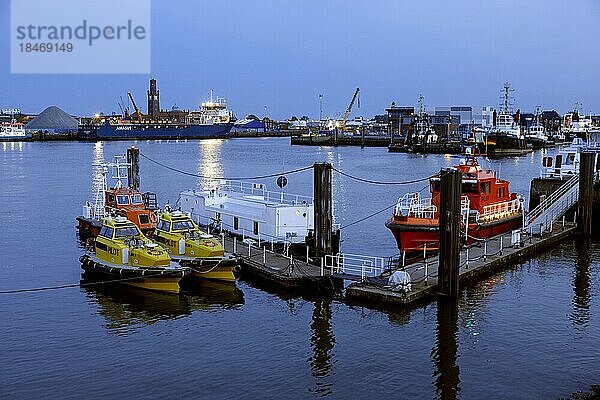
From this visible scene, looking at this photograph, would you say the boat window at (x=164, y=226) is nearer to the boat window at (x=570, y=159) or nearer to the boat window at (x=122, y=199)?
the boat window at (x=122, y=199)

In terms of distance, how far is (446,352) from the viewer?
19562mm

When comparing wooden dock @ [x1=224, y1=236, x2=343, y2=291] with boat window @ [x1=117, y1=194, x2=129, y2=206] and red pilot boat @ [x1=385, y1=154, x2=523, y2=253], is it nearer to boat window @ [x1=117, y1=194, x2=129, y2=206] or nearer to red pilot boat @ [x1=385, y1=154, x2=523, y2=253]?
red pilot boat @ [x1=385, y1=154, x2=523, y2=253]

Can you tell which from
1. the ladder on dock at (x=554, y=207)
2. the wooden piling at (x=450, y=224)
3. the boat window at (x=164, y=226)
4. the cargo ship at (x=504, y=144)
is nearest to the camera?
the wooden piling at (x=450, y=224)

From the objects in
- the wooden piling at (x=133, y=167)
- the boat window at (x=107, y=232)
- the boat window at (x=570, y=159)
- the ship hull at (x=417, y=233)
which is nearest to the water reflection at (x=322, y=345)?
the ship hull at (x=417, y=233)

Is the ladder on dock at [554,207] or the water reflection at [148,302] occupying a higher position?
the ladder on dock at [554,207]

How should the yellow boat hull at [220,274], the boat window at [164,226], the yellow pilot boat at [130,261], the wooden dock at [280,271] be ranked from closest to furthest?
the yellow pilot boat at [130,261] → the wooden dock at [280,271] → the yellow boat hull at [220,274] → the boat window at [164,226]

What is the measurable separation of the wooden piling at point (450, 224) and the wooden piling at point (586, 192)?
635 inches

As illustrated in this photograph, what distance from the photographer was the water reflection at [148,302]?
22.6 metres

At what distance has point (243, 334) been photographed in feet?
69.5

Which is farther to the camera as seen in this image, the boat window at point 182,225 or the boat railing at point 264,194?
the boat railing at point 264,194

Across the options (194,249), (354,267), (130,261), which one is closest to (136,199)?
(194,249)

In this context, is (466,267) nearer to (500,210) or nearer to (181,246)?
(500,210)

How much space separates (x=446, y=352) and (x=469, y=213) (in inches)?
543

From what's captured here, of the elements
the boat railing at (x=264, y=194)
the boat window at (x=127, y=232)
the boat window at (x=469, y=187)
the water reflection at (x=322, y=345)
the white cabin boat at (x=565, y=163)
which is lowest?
the water reflection at (x=322, y=345)
